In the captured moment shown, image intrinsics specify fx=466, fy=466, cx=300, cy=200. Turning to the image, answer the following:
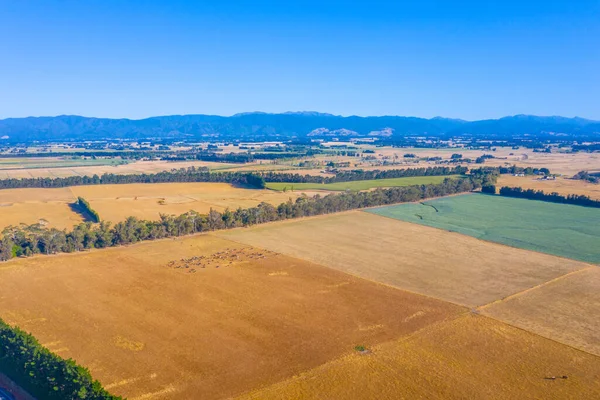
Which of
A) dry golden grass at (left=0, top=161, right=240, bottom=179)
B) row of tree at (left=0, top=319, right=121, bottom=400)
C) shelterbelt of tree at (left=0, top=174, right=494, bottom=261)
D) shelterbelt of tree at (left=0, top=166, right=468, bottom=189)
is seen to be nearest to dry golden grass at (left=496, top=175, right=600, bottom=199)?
shelterbelt of tree at (left=0, top=166, right=468, bottom=189)

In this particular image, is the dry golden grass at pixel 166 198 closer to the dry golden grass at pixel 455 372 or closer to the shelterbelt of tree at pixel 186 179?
the shelterbelt of tree at pixel 186 179

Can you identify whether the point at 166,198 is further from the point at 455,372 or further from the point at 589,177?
the point at 589,177

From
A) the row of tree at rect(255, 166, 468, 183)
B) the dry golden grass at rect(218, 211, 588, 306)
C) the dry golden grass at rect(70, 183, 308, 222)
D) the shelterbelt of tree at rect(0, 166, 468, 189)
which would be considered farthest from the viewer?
the row of tree at rect(255, 166, 468, 183)

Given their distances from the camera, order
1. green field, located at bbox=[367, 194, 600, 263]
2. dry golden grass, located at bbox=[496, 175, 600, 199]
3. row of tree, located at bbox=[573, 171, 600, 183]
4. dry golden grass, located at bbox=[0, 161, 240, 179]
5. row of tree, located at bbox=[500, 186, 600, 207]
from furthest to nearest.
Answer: dry golden grass, located at bbox=[0, 161, 240, 179]
row of tree, located at bbox=[573, 171, 600, 183]
dry golden grass, located at bbox=[496, 175, 600, 199]
row of tree, located at bbox=[500, 186, 600, 207]
green field, located at bbox=[367, 194, 600, 263]

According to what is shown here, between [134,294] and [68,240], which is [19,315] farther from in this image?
[68,240]

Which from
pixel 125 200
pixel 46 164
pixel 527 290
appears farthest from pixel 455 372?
pixel 46 164

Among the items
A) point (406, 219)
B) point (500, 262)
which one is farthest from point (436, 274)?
point (406, 219)

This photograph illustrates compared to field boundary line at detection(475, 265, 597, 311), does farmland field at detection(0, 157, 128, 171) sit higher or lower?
higher

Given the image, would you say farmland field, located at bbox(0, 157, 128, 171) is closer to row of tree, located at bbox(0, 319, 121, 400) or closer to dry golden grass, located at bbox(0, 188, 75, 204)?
dry golden grass, located at bbox(0, 188, 75, 204)
